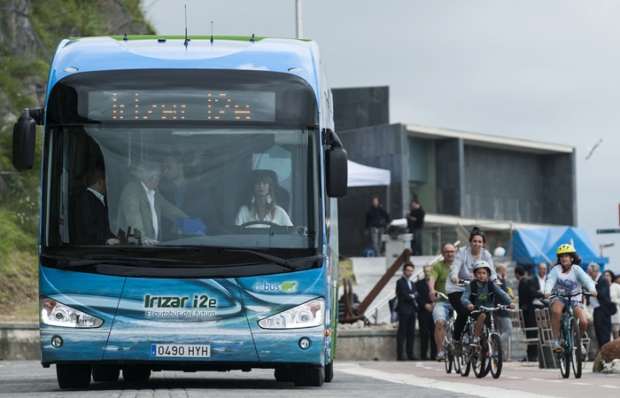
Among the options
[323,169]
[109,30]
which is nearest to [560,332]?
[323,169]

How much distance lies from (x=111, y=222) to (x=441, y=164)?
5810cm

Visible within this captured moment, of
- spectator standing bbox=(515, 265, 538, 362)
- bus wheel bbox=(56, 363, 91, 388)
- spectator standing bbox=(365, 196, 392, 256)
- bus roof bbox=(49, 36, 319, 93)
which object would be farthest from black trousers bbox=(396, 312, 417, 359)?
spectator standing bbox=(365, 196, 392, 256)

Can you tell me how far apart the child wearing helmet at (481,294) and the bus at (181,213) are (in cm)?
423

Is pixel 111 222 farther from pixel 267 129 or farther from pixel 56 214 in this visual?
pixel 267 129

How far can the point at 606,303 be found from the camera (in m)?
25.0

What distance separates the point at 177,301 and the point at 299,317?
3.64 feet

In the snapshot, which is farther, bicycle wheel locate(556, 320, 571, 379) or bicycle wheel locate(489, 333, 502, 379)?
bicycle wheel locate(556, 320, 571, 379)

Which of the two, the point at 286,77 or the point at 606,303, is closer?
the point at 286,77

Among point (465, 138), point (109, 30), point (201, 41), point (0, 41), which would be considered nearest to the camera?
point (201, 41)

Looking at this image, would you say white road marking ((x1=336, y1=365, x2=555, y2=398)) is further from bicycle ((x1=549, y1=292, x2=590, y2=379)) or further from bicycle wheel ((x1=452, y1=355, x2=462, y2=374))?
bicycle ((x1=549, y1=292, x2=590, y2=379))

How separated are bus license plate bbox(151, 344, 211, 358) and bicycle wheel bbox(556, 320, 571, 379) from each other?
6.17 metres

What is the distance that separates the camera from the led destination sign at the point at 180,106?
13242 mm

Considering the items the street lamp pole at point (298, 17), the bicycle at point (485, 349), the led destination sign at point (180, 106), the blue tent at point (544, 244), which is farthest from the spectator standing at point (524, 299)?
the blue tent at point (544, 244)

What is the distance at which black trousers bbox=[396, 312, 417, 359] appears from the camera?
26.9 metres
